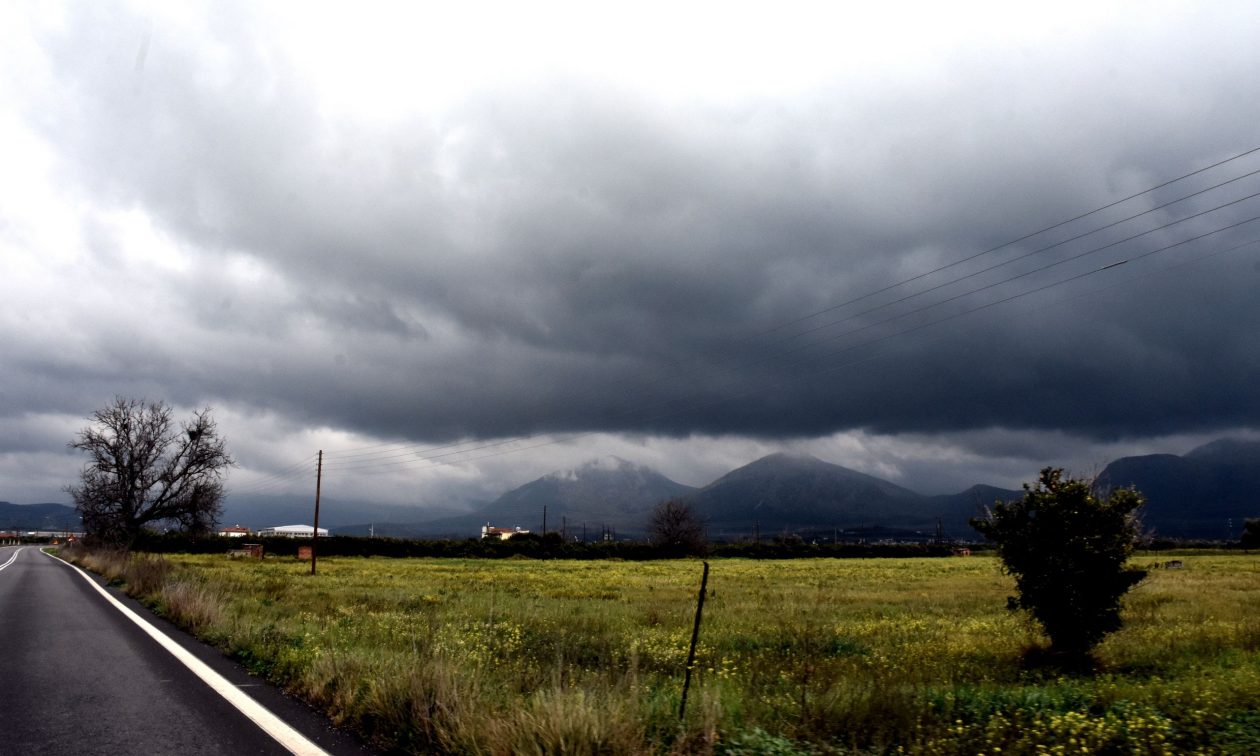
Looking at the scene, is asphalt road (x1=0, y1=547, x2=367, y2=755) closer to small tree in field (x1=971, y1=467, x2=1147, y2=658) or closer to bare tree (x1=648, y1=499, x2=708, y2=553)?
small tree in field (x1=971, y1=467, x2=1147, y2=658)

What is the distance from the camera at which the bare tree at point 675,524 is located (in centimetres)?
11900

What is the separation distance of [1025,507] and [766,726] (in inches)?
400

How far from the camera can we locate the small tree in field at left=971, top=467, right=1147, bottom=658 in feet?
44.5

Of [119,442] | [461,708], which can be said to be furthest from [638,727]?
[119,442]

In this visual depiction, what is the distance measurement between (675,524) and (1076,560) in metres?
115

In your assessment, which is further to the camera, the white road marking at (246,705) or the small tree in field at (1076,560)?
the small tree in field at (1076,560)

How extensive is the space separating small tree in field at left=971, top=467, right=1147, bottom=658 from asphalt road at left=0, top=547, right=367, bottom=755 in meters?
12.4

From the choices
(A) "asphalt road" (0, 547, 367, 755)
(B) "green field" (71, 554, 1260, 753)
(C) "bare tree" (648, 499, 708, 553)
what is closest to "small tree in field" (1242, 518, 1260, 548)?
(C) "bare tree" (648, 499, 708, 553)

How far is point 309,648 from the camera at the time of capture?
1065 centimetres

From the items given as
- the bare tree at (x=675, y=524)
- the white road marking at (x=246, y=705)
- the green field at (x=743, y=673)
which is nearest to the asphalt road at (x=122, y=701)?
the white road marking at (x=246, y=705)

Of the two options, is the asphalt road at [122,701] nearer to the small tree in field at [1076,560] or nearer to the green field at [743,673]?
the green field at [743,673]

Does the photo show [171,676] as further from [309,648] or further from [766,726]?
[766,726]

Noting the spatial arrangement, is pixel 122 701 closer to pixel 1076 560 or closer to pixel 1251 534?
pixel 1076 560

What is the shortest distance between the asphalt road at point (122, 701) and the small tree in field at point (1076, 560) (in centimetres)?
1239
